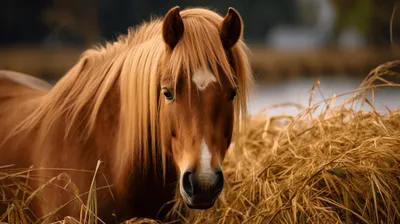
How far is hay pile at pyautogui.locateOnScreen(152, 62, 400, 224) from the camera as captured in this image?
3023mm

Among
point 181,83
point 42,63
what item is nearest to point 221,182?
point 181,83

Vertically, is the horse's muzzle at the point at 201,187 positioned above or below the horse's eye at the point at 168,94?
below

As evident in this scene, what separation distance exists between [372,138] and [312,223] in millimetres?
694

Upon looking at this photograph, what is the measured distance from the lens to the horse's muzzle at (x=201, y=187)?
95.7 inches

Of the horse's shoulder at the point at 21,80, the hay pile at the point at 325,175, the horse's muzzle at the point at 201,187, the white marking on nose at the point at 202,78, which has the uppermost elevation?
the white marking on nose at the point at 202,78

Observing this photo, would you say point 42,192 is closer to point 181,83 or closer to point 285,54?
point 181,83

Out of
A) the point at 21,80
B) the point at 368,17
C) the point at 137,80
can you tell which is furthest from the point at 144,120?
the point at 368,17

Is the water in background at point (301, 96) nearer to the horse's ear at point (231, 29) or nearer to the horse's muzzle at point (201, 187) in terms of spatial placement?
the horse's ear at point (231, 29)

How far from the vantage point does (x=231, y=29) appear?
280 cm

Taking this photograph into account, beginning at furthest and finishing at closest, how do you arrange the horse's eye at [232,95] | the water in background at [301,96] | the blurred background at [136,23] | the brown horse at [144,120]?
the blurred background at [136,23] < the water in background at [301,96] < the horse's eye at [232,95] < the brown horse at [144,120]

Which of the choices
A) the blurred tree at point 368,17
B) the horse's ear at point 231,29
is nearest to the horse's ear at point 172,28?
the horse's ear at point 231,29

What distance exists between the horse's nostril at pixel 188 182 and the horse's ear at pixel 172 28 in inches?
25.4

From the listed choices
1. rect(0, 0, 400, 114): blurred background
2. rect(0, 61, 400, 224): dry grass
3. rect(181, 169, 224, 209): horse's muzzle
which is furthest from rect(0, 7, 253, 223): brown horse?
rect(0, 0, 400, 114): blurred background

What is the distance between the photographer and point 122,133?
2936 mm
